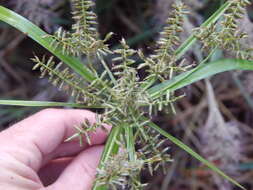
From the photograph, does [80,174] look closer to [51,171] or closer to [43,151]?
[43,151]

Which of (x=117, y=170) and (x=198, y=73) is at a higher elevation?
(x=198, y=73)

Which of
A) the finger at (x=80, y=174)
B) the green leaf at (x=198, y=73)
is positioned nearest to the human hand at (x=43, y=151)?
the finger at (x=80, y=174)

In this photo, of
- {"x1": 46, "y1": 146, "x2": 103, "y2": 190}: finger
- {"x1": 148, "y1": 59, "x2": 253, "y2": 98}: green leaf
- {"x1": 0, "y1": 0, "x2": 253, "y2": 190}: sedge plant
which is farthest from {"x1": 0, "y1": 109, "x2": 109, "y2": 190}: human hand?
{"x1": 148, "y1": 59, "x2": 253, "y2": 98}: green leaf

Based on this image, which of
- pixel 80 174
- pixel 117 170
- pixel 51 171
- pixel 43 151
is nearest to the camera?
pixel 117 170

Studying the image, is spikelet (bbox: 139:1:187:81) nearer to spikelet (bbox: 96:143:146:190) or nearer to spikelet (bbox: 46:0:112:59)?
spikelet (bbox: 46:0:112:59)

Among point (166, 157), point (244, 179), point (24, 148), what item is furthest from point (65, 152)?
point (244, 179)

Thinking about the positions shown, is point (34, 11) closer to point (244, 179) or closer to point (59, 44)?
point (59, 44)

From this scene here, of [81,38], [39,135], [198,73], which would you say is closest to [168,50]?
[198,73]
